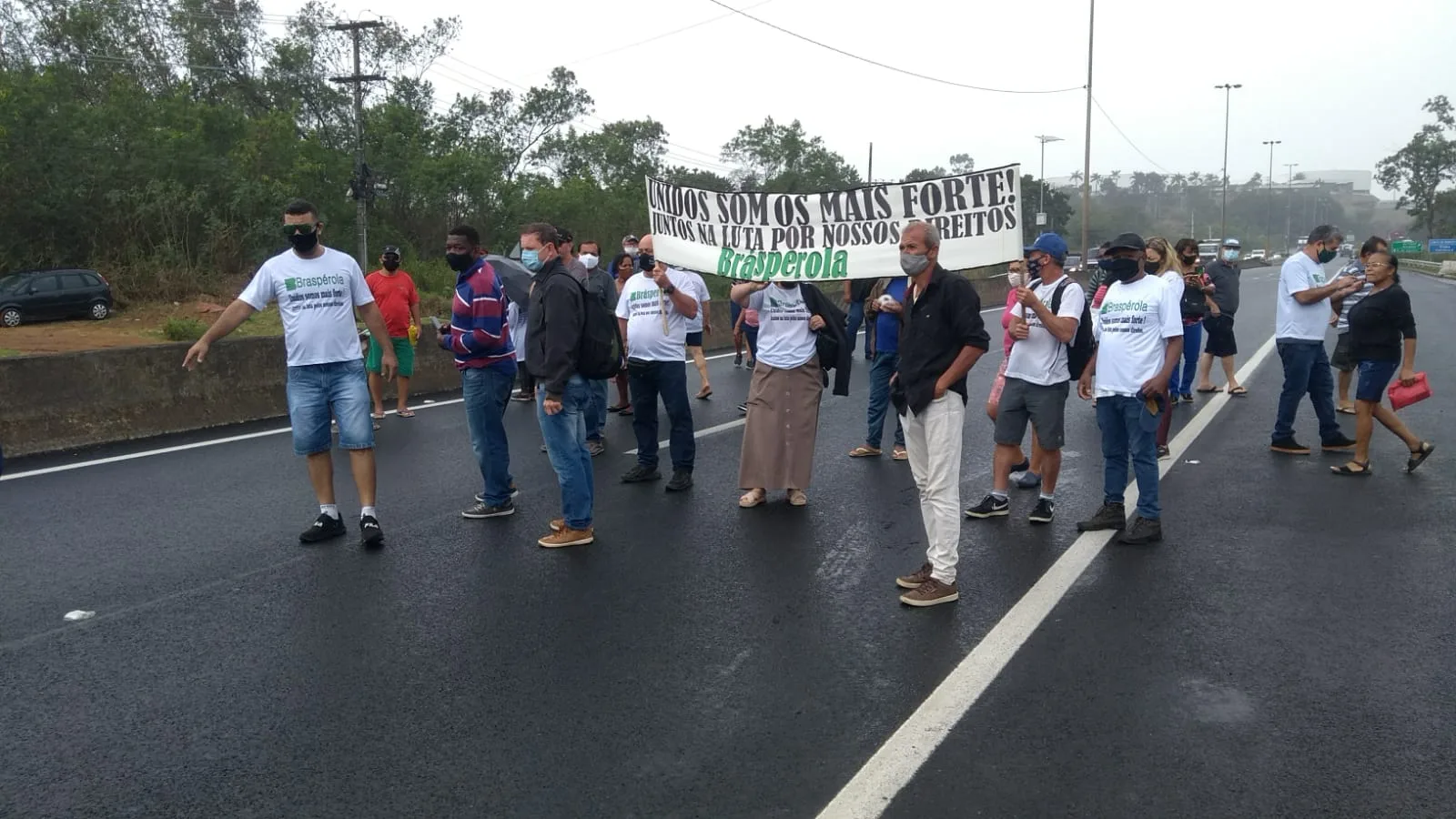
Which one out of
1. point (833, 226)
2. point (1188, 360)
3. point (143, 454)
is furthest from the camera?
point (1188, 360)

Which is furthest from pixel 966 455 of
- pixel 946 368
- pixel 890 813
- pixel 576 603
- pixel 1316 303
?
pixel 890 813

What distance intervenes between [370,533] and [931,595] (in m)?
3.15

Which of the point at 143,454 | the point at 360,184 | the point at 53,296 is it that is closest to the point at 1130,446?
A: the point at 143,454

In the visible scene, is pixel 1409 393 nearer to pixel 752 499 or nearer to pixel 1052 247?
pixel 1052 247

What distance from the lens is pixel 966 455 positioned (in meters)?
9.51

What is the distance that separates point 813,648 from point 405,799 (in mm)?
1907

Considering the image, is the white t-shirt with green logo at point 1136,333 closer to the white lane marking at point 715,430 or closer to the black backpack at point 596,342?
the black backpack at point 596,342

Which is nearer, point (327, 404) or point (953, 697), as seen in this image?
point (953, 697)

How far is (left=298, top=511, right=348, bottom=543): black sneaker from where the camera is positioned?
661 cm

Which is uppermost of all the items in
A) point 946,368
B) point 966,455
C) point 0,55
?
point 0,55

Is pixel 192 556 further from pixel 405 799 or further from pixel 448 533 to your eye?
pixel 405 799

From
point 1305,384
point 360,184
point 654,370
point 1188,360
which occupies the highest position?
point 360,184

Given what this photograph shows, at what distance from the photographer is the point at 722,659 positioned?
4754 mm

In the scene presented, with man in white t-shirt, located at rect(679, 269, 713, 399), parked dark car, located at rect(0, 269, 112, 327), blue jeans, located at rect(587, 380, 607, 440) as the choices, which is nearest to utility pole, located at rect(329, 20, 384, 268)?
parked dark car, located at rect(0, 269, 112, 327)
